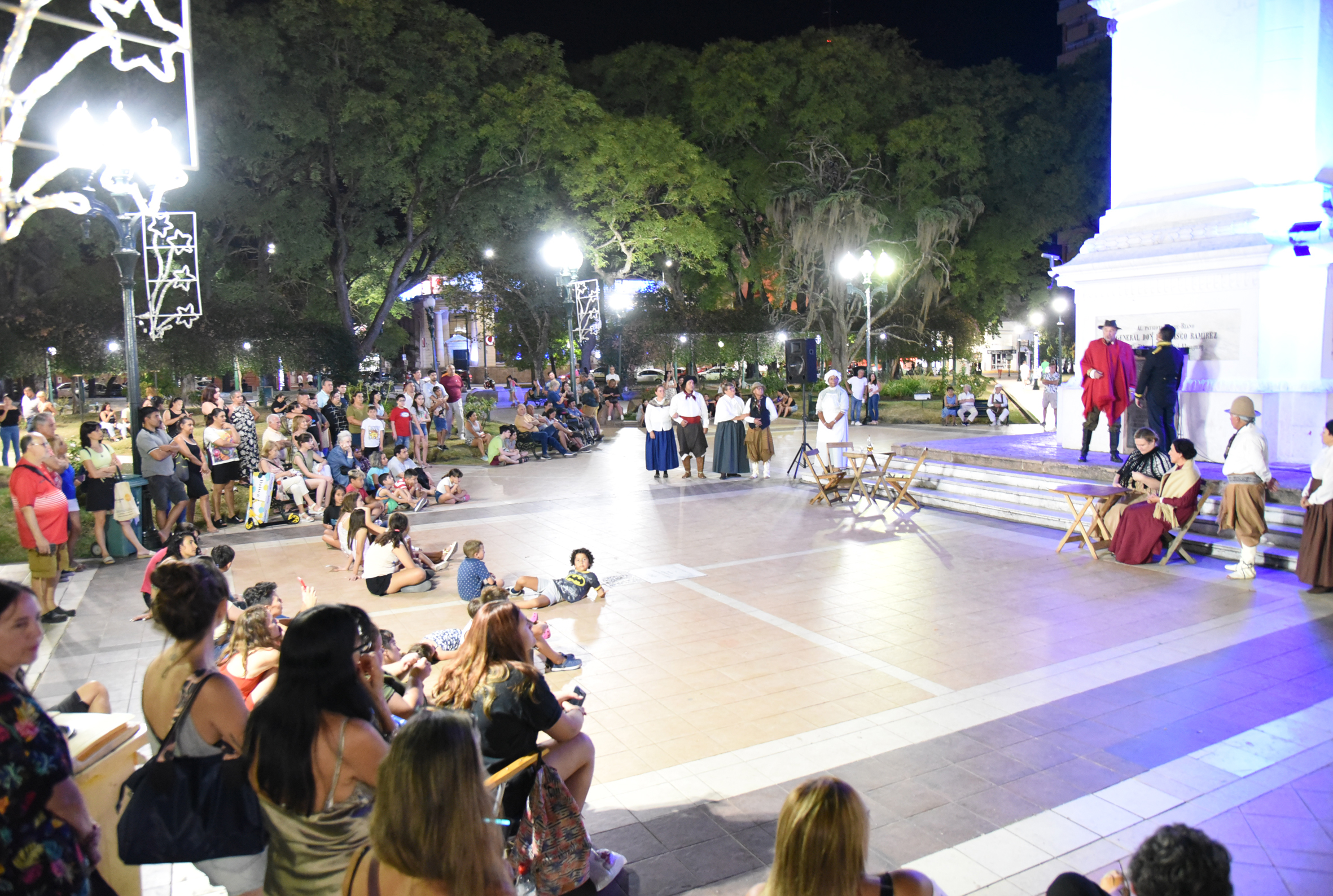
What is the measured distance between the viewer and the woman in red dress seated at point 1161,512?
834 cm

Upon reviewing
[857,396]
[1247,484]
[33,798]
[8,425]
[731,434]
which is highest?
[857,396]

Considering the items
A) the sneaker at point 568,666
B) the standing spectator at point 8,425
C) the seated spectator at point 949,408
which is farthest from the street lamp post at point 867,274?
the sneaker at point 568,666

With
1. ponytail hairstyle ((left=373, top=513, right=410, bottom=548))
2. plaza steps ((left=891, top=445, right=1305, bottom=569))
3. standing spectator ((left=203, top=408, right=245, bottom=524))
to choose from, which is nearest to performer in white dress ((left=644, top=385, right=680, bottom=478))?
plaza steps ((left=891, top=445, right=1305, bottom=569))

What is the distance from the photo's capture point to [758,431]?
15.1m

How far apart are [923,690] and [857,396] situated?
58.1 ft

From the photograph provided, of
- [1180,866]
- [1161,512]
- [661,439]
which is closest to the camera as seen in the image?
[1180,866]

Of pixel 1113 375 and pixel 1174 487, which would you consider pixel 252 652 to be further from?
pixel 1113 375

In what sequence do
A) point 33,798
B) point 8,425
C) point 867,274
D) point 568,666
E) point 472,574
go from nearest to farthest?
point 33,798, point 568,666, point 472,574, point 8,425, point 867,274

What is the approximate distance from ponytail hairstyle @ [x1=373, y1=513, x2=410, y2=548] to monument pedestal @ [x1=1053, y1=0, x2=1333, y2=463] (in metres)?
9.07

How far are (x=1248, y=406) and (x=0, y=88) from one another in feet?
29.9

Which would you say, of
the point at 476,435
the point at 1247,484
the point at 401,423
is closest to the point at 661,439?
the point at 401,423

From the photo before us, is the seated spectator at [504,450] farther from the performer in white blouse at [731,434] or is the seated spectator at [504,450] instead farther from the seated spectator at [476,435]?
the performer in white blouse at [731,434]

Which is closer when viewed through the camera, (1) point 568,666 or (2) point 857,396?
(1) point 568,666

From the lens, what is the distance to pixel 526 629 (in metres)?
3.84
